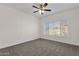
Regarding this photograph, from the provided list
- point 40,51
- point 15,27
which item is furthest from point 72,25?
point 15,27

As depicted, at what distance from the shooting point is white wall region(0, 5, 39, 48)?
4.42 metres

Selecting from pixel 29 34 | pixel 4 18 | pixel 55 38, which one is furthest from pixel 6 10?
pixel 55 38

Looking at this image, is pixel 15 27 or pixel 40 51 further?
pixel 15 27

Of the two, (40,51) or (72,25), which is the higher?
(72,25)

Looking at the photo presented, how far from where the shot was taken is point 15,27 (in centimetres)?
528

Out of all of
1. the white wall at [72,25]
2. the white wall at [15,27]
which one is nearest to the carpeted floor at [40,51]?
the white wall at [15,27]

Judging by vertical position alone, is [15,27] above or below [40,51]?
above

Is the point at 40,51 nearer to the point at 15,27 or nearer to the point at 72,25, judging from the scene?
the point at 15,27

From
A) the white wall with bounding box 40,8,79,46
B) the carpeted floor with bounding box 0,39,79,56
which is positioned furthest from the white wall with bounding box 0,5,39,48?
the white wall with bounding box 40,8,79,46

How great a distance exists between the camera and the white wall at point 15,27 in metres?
4.42

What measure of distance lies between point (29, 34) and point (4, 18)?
2644 mm

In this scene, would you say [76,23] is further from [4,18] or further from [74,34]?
[4,18]

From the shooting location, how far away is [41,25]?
322 inches

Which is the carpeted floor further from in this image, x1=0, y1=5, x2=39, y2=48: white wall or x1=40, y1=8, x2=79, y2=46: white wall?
x1=40, y1=8, x2=79, y2=46: white wall
